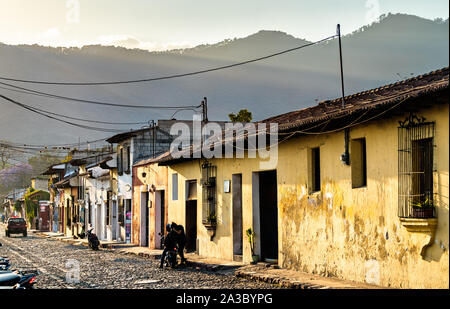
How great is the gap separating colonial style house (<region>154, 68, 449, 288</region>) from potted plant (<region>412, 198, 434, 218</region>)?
0.02 meters

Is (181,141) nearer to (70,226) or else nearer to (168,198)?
(168,198)

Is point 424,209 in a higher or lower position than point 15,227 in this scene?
higher

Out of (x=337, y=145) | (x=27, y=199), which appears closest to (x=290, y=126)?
(x=337, y=145)

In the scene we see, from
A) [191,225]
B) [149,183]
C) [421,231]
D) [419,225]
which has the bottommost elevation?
[191,225]

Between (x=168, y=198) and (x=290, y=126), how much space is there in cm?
1347

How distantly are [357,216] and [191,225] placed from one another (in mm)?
13377

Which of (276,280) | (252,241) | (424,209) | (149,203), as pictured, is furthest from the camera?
(149,203)

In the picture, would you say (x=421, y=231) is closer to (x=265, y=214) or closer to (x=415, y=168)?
(x=415, y=168)

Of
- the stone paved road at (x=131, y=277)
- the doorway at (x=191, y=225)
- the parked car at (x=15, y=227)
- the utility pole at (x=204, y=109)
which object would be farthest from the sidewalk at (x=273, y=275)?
the parked car at (x=15, y=227)

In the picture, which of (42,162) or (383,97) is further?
(42,162)

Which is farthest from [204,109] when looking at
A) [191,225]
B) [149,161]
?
[191,225]

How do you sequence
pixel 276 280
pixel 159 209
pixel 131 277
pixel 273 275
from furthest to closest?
pixel 159 209 → pixel 131 277 → pixel 273 275 → pixel 276 280

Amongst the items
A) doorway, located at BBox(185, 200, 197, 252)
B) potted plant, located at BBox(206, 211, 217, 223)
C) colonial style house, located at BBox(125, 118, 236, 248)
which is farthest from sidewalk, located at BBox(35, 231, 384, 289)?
colonial style house, located at BBox(125, 118, 236, 248)

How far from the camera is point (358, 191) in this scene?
14883 millimetres
